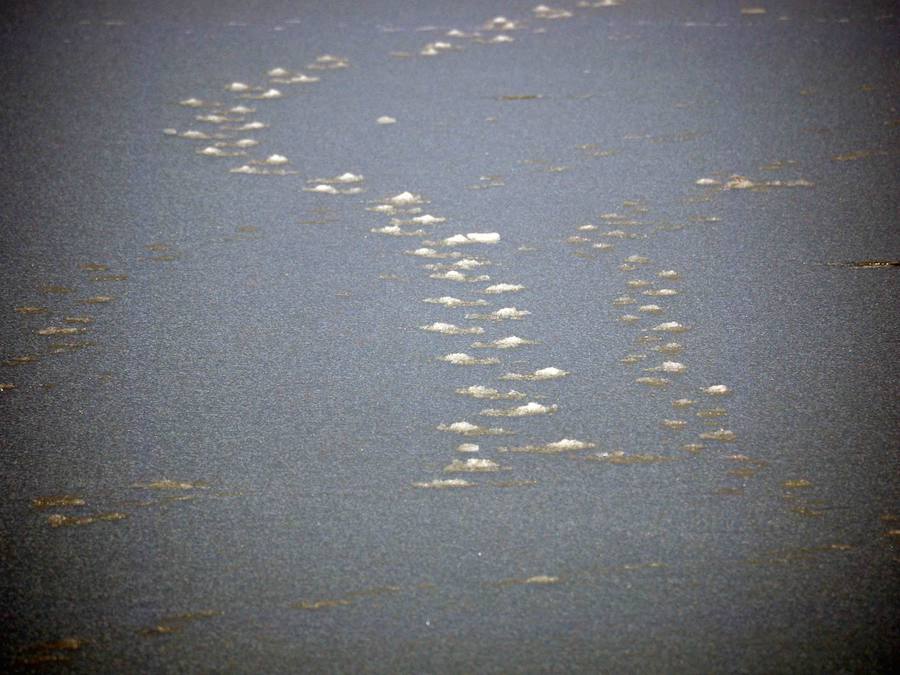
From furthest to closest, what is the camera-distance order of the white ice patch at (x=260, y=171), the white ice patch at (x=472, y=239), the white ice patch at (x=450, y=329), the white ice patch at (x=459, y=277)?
1. the white ice patch at (x=260, y=171)
2. the white ice patch at (x=472, y=239)
3. the white ice patch at (x=459, y=277)
4. the white ice patch at (x=450, y=329)

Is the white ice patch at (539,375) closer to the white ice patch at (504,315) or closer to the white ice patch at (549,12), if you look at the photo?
the white ice patch at (504,315)

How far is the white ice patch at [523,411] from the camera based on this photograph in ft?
5.74

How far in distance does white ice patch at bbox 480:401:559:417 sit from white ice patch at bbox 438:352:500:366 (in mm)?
173

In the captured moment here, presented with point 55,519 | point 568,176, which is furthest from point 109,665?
point 568,176

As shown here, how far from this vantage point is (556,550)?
1418 mm

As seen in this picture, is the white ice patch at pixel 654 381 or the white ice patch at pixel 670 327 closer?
the white ice patch at pixel 654 381

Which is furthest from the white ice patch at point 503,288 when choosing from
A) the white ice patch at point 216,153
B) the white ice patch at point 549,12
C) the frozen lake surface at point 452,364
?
the white ice patch at point 549,12

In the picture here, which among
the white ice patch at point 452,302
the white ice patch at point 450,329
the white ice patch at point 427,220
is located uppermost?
the white ice patch at point 427,220

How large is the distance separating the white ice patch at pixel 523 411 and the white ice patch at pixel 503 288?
1.58 ft

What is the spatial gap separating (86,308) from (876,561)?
164 centimetres

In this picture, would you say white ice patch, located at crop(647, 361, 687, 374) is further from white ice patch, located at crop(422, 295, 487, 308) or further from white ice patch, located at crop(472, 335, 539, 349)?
white ice patch, located at crop(422, 295, 487, 308)

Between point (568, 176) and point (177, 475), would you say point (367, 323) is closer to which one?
point (177, 475)

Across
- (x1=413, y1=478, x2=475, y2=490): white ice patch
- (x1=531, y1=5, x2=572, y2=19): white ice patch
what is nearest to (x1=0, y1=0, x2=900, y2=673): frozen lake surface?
(x1=413, y1=478, x2=475, y2=490): white ice patch

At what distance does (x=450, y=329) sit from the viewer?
80.7 inches
